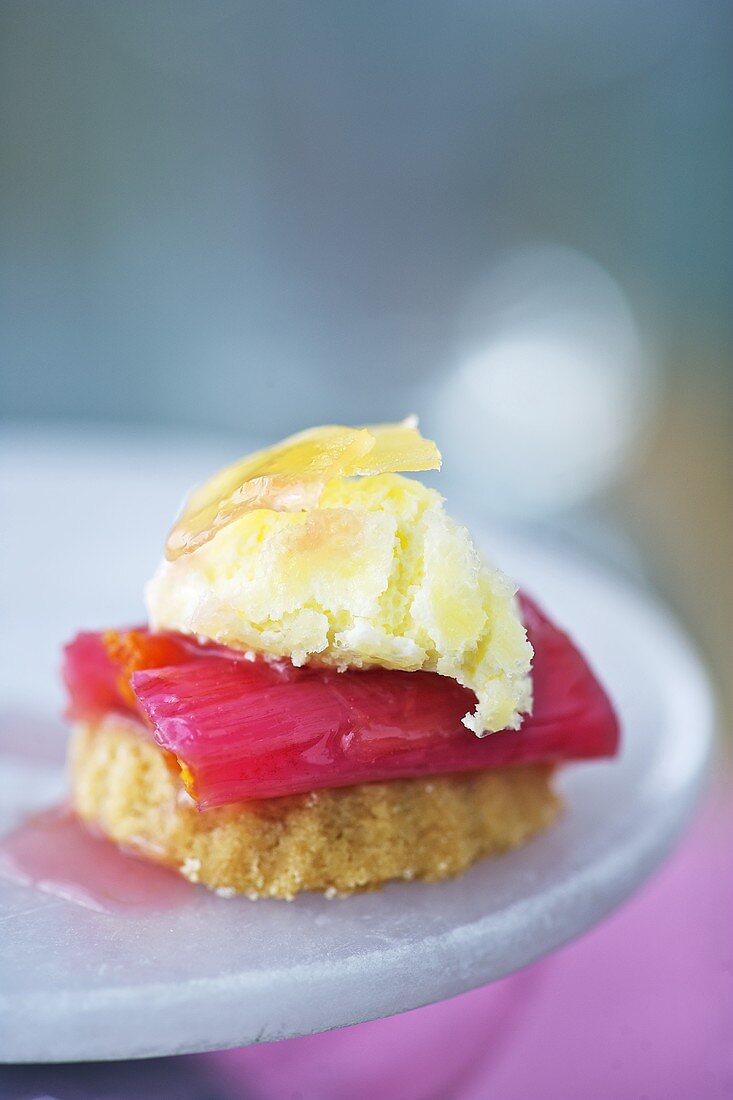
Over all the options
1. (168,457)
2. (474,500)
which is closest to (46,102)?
(474,500)

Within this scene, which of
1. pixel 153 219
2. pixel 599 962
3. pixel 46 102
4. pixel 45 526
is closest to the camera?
pixel 599 962

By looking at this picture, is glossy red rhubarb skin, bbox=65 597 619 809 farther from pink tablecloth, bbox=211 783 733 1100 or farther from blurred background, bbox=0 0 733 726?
Result: blurred background, bbox=0 0 733 726

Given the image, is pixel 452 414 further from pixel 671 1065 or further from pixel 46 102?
pixel 671 1065

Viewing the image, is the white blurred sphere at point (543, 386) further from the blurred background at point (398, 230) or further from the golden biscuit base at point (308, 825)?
the golden biscuit base at point (308, 825)

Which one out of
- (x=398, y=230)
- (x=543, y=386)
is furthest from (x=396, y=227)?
(x=543, y=386)

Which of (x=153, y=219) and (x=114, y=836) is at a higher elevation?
(x=153, y=219)

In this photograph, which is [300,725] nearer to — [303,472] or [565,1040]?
[303,472]
